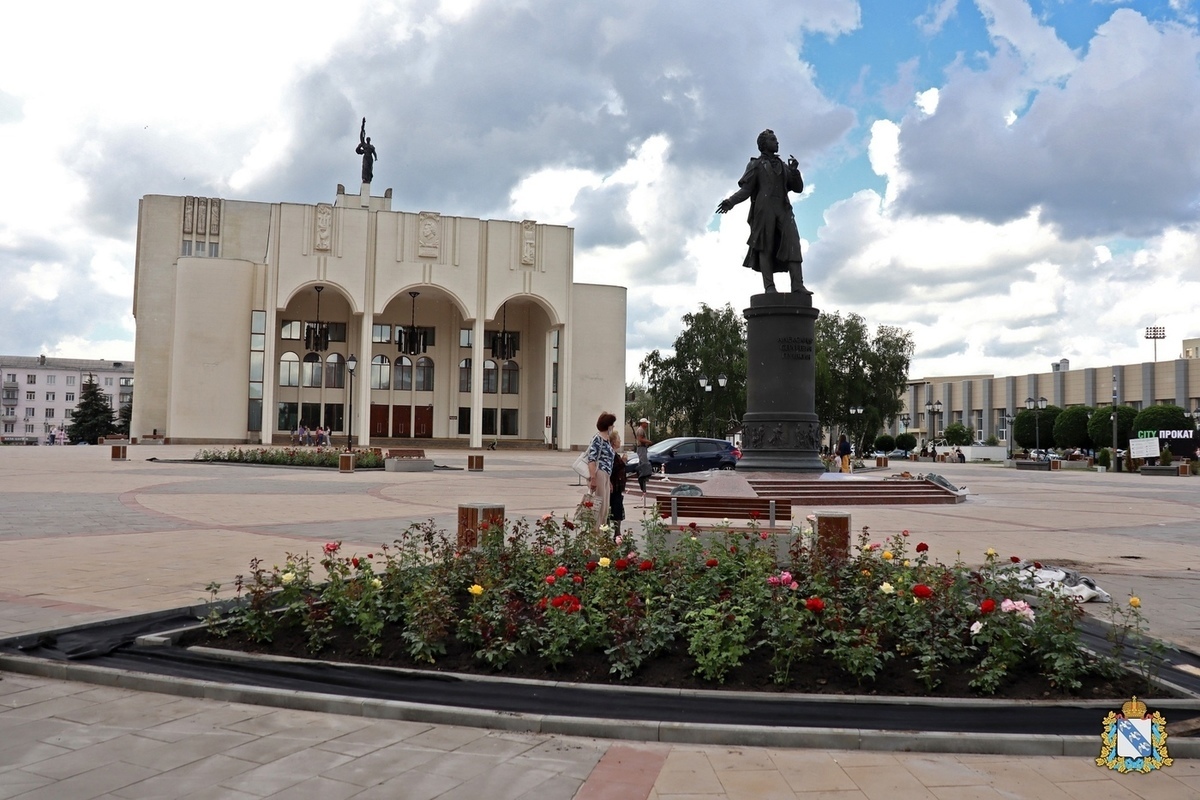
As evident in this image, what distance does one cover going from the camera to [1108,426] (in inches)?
2405

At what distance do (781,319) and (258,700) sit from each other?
581 inches

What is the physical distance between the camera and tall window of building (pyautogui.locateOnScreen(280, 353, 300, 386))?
192 ft

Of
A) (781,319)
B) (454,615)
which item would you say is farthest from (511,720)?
(781,319)

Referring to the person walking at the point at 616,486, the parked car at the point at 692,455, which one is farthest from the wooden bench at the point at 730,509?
the parked car at the point at 692,455

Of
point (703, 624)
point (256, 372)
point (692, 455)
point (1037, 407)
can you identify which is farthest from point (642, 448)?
point (256, 372)

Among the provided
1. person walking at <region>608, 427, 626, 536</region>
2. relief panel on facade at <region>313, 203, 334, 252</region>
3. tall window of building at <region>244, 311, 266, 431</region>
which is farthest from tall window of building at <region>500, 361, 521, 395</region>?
person walking at <region>608, 427, 626, 536</region>

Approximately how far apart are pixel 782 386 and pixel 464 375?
151ft

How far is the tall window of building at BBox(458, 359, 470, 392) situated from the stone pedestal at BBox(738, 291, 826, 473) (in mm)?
45124

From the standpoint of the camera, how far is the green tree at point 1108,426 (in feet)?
199

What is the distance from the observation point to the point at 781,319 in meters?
18.2

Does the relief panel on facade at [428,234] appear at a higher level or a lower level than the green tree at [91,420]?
higher

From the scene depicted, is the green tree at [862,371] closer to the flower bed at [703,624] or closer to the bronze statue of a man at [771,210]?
the bronze statue of a man at [771,210]

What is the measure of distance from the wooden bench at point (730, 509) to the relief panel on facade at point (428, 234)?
4778cm

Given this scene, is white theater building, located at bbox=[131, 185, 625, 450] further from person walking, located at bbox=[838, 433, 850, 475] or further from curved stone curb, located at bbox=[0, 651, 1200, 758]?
curved stone curb, located at bbox=[0, 651, 1200, 758]
